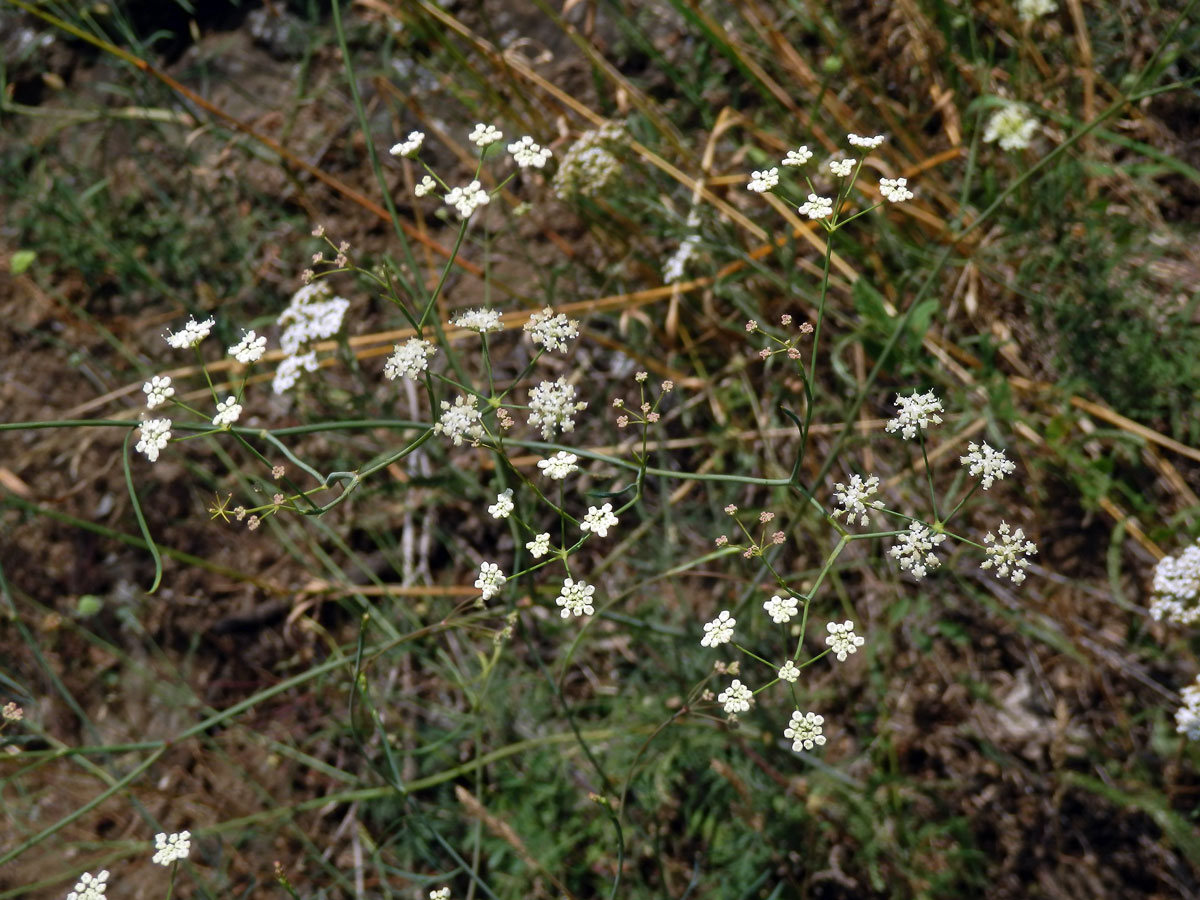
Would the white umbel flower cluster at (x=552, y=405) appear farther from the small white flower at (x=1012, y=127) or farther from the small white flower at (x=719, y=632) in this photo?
the small white flower at (x=1012, y=127)

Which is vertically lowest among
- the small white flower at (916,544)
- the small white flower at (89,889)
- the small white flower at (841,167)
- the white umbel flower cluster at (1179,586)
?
the small white flower at (89,889)

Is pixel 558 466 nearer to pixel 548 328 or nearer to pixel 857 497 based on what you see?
pixel 548 328

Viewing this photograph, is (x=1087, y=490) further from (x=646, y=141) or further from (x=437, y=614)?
(x=437, y=614)

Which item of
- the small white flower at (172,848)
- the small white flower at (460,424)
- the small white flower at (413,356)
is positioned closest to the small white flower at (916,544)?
the small white flower at (460,424)

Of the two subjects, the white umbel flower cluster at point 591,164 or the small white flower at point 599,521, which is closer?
the small white flower at point 599,521

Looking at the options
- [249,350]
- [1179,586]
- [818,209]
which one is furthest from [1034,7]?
[249,350]

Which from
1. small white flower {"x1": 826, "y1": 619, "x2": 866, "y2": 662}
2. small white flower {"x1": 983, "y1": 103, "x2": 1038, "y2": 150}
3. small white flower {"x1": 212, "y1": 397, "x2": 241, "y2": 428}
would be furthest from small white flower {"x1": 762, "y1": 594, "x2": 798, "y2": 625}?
small white flower {"x1": 983, "y1": 103, "x2": 1038, "y2": 150}

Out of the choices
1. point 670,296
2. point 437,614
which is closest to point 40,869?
point 437,614
